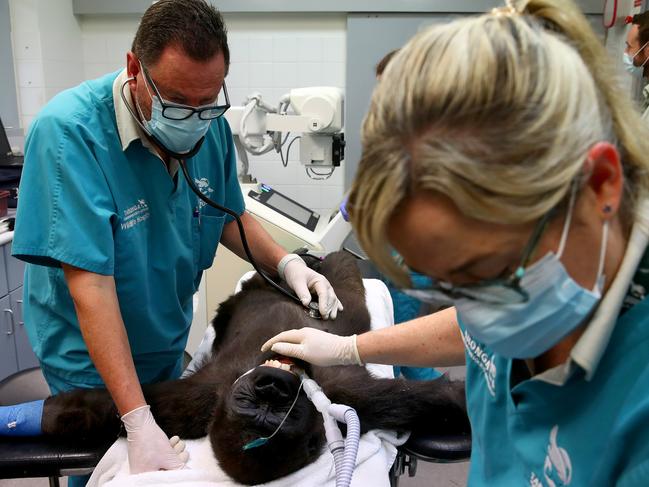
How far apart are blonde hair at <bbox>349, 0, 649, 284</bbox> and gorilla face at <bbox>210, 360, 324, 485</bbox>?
→ 0.84 metres

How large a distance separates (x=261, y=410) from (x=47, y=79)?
336cm

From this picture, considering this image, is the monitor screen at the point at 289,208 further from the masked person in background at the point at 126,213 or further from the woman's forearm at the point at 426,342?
the woman's forearm at the point at 426,342

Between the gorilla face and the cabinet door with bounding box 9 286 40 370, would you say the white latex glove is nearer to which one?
the gorilla face

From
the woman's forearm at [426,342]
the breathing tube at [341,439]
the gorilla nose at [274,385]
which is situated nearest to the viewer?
the breathing tube at [341,439]

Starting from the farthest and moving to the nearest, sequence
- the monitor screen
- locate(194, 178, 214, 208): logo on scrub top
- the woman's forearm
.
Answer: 1. the monitor screen
2. locate(194, 178, 214, 208): logo on scrub top
3. the woman's forearm

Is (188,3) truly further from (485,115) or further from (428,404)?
(428,404)

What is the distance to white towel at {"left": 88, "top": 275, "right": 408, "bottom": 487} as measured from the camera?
125cm

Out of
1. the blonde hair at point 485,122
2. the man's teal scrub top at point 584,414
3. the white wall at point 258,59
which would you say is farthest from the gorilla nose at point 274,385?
the white wall at point 258,59

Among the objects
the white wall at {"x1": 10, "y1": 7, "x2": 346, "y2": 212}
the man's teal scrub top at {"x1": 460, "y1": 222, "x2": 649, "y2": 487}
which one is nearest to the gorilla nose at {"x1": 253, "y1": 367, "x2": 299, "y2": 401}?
the man's teal scrub top at {"x1": 460, "y1": 222, "x2": 649, "y2": 487}

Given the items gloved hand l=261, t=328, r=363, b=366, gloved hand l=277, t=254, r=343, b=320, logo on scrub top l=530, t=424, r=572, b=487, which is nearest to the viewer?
logo on scrub top l=530, t=424, r=572, b=487

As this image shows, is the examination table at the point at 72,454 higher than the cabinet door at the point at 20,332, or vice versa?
the examination table at the point at 72,454

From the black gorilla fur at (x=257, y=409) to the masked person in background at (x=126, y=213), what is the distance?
0.12 metres

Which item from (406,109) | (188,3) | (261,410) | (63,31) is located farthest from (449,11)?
(406,109)

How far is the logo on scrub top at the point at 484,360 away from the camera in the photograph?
34.2 inches
